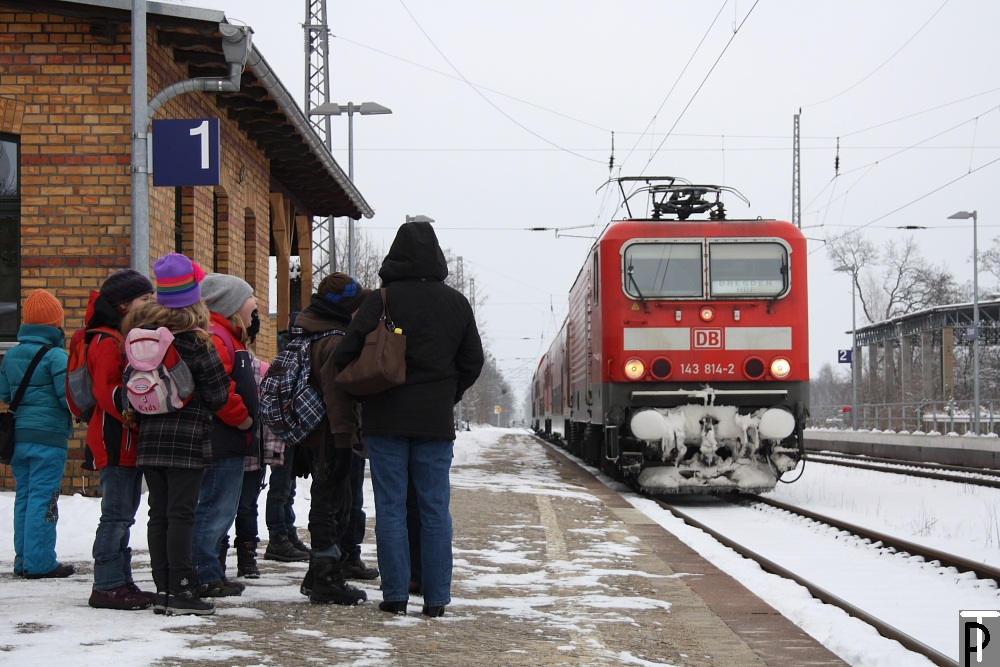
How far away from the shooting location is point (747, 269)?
1331 centimetres

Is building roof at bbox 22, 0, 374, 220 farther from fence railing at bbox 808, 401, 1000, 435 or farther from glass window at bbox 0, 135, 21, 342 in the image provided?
fence railing at bbox 808, 401, 1000, 435

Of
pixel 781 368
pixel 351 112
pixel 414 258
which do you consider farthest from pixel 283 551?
pixel 351 112

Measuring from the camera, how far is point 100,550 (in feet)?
17.8

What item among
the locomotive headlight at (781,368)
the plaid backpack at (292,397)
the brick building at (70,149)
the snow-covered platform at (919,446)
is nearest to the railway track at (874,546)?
the locomotive headlight at (781,368)

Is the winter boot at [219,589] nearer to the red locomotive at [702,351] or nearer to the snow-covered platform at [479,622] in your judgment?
the snow-covered platform at [479,622]

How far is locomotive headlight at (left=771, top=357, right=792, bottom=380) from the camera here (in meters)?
13.0

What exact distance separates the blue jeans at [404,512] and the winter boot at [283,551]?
1.96 metres

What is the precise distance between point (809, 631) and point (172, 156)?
634 centimetres

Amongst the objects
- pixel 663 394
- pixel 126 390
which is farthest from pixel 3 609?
pixel 663 394

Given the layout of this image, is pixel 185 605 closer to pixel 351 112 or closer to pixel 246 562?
pixel 246 562

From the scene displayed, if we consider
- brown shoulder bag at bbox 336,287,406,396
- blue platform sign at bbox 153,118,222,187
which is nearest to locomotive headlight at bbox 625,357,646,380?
blue platform sign at bbox 153,118,222,187

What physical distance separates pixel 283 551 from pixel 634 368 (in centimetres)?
637

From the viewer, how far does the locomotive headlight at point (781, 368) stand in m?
13.0
